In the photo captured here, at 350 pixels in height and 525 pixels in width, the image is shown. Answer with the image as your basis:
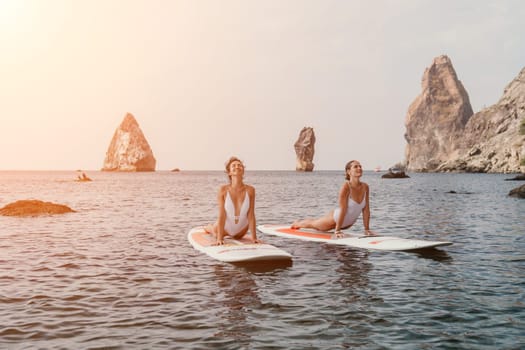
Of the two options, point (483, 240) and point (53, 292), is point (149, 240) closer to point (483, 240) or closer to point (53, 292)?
point (53, 292)

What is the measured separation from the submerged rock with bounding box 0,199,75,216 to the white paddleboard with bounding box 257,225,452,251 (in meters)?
17.6

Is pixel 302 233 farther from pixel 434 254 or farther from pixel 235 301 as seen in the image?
pixel 235 301

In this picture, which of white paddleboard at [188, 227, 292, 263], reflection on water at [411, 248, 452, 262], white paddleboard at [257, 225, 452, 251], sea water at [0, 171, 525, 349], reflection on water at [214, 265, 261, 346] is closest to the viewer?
sea water at [0, 171, 525, 349]

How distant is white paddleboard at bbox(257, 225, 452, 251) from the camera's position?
14.5 metres

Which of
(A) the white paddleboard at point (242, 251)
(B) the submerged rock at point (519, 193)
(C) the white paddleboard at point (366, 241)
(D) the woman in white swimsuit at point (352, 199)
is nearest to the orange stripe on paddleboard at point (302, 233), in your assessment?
(C) the white paddleboard at point (366, 241)

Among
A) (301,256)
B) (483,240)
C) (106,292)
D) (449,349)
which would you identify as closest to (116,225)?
(301,256)

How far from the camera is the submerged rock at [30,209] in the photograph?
28716mm

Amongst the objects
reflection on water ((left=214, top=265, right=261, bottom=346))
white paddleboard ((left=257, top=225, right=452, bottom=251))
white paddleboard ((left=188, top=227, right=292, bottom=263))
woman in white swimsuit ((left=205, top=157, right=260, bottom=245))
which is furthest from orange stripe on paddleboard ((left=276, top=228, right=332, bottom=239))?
reflection on water ((left=214, top=265, right=261, bottom=346))

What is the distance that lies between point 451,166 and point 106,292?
185 metres

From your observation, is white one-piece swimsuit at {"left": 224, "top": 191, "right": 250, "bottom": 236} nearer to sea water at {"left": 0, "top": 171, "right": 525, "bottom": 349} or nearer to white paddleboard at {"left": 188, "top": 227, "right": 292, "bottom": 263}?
white paddleboard at {"left": 188, "top": 227, "right": 292, "bottom": 263}

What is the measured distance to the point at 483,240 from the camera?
58.6 ft

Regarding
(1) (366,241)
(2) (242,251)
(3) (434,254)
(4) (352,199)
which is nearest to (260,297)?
(2) (242,251)

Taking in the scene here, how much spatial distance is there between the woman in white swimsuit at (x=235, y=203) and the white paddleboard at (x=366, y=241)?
3226 millimetres

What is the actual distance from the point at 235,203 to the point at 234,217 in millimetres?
478
